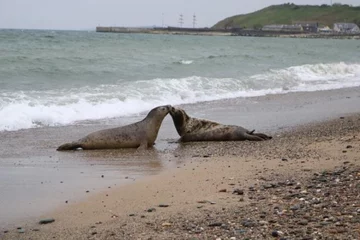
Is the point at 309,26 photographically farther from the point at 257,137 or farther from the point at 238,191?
the point at 238,191

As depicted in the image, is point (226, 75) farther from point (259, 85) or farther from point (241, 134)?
point (241, 134)

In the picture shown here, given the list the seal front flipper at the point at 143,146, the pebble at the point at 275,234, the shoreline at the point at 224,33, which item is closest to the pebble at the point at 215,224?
the pebble at the point at 275,234

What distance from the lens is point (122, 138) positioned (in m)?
10.5

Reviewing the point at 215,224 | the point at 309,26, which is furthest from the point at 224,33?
the point at 215,224

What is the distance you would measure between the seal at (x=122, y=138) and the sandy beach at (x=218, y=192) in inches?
11.2

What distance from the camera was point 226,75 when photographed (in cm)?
2519

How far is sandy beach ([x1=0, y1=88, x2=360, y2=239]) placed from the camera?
17.4 ft

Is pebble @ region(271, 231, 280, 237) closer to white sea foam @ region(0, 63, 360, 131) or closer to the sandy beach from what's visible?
the sandy beach

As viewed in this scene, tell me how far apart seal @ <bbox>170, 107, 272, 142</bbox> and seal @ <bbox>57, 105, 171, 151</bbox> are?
50 centimetres

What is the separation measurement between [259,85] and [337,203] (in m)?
17.1

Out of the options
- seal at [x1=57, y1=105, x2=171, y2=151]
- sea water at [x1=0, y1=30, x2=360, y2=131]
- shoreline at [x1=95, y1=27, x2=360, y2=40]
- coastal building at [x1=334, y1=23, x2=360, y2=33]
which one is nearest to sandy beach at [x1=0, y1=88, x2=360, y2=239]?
seal at [x1=57, y1=105, x2=171, y2=151]

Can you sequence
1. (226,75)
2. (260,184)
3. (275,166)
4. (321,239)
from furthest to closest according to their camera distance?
1. (226,75)
2. (275,166)
3. (260,184)
4. (321,239)

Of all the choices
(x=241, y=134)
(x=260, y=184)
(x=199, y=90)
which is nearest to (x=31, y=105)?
(x=241, y=134)

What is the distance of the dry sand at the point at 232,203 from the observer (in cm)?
523
